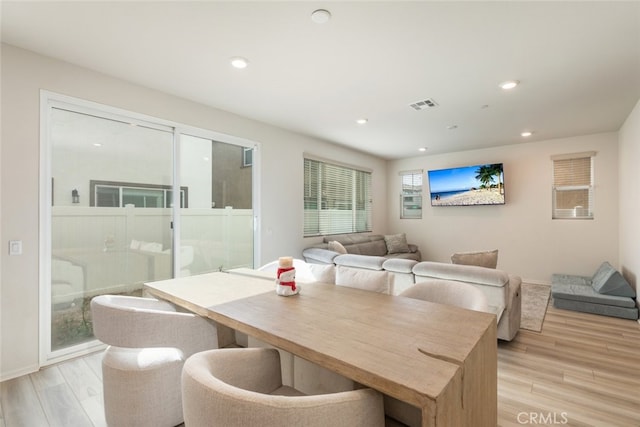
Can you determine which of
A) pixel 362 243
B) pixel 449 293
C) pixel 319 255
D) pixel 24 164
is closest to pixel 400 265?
pixel 449 293

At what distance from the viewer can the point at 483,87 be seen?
310 cm

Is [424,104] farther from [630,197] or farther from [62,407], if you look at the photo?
[62,407]

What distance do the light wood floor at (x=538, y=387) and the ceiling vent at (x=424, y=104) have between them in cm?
275

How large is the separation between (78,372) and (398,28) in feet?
12.2

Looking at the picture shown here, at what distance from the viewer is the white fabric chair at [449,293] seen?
68.1 inches

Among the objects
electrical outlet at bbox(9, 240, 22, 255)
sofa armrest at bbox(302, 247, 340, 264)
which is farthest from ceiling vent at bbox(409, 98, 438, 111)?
electrical outlet at bbox(9, 240, 22, 255)

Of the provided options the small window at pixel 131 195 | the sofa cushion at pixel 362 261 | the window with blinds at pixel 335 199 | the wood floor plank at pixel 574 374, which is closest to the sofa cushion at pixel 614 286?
the wood floor plank at pixel 574 374

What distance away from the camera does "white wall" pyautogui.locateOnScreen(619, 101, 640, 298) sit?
141 inches

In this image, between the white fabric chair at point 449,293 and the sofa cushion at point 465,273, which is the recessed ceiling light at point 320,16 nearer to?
the white fabric chair at point 449,293

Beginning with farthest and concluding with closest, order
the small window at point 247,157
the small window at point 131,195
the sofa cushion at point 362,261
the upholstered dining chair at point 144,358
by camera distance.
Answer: the small window at point 247,157, the sofa cushion at point 362,261, the small window at point 131,195, the upholstered dining chair at point 144,358

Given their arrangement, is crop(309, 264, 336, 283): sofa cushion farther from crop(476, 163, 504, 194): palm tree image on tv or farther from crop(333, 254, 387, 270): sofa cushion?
crop(476, 163, 504, 194): palm tree image on tv

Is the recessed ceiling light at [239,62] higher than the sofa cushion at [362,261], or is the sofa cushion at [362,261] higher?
the recessed ceiling light at [239,62]

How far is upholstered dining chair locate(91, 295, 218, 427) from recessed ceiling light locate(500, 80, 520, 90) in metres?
3.47

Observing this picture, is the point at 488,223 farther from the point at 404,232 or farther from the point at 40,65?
the point at 40,65
